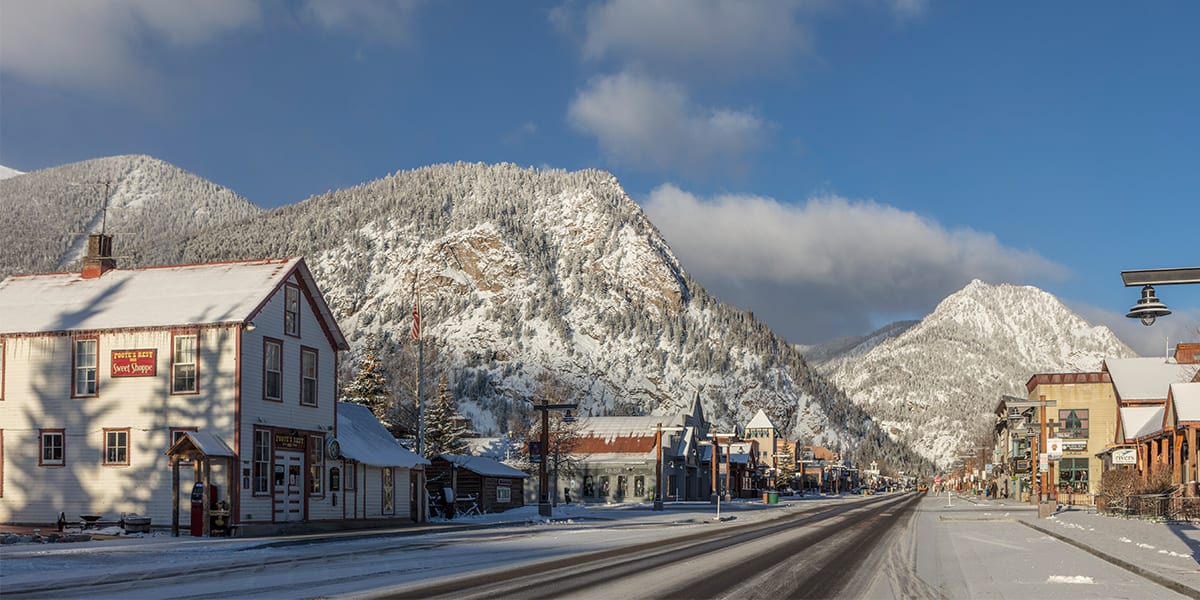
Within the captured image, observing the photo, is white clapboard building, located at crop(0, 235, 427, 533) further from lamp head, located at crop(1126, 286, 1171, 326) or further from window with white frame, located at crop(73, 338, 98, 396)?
lamp head, located at crop(1126, 286, 1171, 326)

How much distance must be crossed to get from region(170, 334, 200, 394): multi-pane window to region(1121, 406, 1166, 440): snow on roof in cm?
5495

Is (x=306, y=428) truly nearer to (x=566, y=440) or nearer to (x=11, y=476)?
(x=11, y=476)

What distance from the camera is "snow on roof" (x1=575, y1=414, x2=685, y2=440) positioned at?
101812mm

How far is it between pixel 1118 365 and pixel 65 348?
86.7 metres

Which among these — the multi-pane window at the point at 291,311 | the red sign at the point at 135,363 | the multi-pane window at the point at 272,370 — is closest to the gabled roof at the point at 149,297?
the multi-pane window at the point at 291,311

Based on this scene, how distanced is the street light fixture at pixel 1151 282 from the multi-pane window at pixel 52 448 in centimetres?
3577

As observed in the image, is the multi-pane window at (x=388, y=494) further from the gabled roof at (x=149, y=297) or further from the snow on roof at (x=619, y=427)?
the snow on roof at (x=619, y=427)

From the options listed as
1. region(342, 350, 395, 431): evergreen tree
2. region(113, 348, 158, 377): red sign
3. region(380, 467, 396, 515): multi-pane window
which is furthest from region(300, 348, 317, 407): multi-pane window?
region(342, 350, 395, 431): evergreen tree

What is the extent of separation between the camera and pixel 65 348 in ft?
129

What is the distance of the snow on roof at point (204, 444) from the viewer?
35031mm

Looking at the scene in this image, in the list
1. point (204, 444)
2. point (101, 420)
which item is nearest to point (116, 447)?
point (101, 420)

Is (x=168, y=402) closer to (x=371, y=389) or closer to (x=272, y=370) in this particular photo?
(x=272, y=370)

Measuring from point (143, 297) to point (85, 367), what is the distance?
11.3ft

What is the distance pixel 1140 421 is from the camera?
236ft
